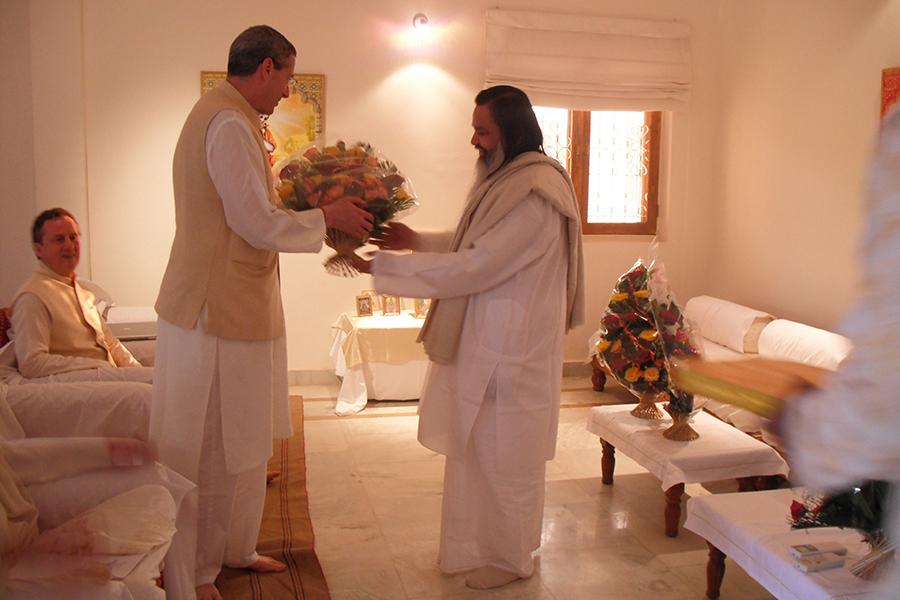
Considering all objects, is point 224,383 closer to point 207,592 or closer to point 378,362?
point 207,592

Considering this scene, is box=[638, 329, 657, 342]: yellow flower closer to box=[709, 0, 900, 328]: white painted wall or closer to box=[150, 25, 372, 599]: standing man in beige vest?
box=[150, 25, 372, 599]: standing man in beige vest

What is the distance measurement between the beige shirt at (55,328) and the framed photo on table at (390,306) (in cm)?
259

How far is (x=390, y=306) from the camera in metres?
6.30

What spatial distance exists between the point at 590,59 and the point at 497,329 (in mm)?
4461

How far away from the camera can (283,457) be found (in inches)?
180

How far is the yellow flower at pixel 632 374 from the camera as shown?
389 centimetres

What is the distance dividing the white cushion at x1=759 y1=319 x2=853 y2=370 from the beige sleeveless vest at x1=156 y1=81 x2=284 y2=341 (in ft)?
11.1

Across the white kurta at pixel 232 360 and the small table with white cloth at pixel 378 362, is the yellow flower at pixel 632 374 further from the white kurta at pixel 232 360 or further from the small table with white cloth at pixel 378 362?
the small table with white cloth at pixel 378 362

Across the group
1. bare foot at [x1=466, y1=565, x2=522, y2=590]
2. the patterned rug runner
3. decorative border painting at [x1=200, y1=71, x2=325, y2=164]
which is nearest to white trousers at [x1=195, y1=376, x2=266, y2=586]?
the patterned rug runner

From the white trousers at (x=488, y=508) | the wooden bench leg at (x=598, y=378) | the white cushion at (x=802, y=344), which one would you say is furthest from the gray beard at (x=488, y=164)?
the wooden bench leg at (x=598, y=378)

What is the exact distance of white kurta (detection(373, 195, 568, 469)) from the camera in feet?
9.29

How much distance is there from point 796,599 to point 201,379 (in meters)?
1.94

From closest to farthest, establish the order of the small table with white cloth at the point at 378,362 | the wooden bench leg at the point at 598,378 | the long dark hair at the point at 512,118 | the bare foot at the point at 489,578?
the long dark hair at the point at 512,118, the bare foot at the point at 489,578, the small table with white cloth at the point at 378,362, the wooden bench leg at the point at 598,378

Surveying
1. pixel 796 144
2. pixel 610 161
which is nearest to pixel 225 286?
pixel 796 144
